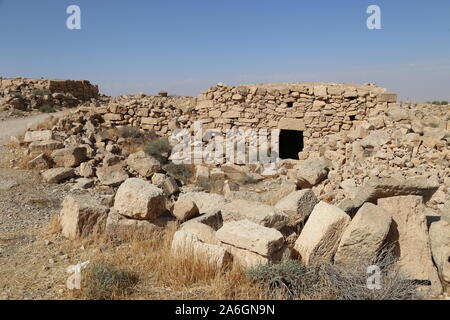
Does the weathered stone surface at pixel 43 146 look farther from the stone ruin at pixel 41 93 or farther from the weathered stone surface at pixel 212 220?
the stone ruin at pixel 41 93

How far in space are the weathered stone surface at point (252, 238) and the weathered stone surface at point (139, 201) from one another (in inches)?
37.3

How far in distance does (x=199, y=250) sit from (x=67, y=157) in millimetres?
6211

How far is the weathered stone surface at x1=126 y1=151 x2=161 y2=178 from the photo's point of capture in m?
8.88

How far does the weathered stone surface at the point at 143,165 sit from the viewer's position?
8.88 metres

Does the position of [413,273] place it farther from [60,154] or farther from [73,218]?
[60,154]

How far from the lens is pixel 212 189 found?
8.78 metres

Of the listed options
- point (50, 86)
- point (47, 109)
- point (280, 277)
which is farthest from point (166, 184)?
point (50, 86)

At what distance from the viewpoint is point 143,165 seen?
8930 millimetres

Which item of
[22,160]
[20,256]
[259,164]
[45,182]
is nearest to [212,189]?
[259,164]

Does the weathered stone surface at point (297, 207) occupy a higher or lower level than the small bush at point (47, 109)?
lower

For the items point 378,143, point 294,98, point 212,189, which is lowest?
point 212,189

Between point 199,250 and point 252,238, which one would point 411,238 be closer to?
point 252,238

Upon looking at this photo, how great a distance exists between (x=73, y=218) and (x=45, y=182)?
12.3 ft

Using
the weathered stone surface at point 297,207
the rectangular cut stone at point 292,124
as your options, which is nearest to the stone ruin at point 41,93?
the rectangular cut stone at point 292,124
